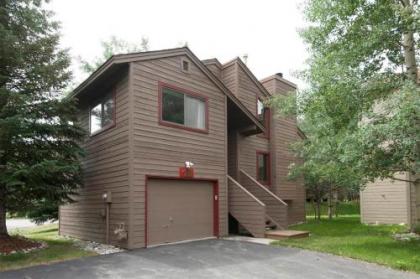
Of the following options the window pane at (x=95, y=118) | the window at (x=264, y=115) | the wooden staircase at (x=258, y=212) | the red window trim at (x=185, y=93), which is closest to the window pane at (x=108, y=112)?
the window pane at (x=95, y=118)

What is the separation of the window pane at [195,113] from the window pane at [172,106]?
24 centimetres

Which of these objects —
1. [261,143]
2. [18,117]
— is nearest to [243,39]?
[261,143]

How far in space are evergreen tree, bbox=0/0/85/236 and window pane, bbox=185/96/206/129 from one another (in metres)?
3.35

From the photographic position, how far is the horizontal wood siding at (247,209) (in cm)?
1222

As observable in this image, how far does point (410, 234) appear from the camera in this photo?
1208cm

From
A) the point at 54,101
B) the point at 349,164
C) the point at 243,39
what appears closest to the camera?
the point at 349,164

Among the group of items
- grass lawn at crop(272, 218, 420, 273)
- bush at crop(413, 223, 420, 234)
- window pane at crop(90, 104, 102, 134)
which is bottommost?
grass lawn at crop(272, 218, 420, 273)

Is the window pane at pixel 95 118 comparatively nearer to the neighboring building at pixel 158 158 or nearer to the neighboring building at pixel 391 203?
the neighboring building at pixel 158 158

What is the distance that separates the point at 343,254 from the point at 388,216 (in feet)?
28.0

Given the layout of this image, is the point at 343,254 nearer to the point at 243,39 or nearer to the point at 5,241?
the point at 5,241

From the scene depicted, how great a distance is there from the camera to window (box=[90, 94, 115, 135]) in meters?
11.8

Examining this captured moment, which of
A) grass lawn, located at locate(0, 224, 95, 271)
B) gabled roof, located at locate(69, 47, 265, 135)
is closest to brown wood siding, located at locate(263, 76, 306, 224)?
gabled roof, located at locate(69, 47, 265, 135)

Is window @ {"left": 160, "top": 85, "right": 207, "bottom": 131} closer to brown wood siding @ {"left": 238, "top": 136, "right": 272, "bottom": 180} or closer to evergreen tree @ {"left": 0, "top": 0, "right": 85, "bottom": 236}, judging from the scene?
evergreen tree @ {"left": 0, "top": 0, "right": 85, "bottom": 236}

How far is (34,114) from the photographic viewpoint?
10.3 meters
